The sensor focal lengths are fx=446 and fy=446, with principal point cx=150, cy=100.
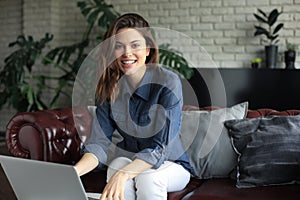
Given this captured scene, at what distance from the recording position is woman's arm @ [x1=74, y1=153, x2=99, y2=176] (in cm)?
175

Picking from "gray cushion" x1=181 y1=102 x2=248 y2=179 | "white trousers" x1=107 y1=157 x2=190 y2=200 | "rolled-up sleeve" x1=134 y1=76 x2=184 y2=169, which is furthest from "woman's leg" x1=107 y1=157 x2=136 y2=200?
"gray cushion" x1=181 y1=102 x2=248 y2=179

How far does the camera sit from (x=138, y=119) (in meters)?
1.98

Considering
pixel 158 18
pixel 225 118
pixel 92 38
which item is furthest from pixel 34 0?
pixel 225 118

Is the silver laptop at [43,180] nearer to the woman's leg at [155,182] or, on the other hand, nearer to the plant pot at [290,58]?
the woman's leg at [155,182]

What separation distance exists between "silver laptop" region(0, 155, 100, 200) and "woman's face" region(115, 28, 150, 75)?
667 millimetres

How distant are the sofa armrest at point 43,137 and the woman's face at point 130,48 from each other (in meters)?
0.60

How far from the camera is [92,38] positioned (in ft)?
17.8

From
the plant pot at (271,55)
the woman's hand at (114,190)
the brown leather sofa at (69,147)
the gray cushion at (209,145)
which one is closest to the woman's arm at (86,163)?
the woman's hand at (114,190)

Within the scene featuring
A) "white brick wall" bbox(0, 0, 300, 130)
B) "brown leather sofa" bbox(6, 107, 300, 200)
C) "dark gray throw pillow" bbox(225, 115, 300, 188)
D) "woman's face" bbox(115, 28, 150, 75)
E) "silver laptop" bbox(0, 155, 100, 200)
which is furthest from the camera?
"white brick wall" bbox(0, 0, 300, 130)

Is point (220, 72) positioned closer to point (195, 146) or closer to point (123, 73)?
point (195, 146)

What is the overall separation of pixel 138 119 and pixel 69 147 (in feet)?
1.78

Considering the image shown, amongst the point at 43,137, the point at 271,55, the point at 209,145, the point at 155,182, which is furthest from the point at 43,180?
the point at 271,55

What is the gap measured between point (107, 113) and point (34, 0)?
13.2ft

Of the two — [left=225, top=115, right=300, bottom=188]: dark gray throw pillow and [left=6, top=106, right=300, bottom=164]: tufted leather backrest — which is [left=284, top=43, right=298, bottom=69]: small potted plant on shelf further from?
[left=6, top=106, right=300, bottom=164]: tufted leather backrest
